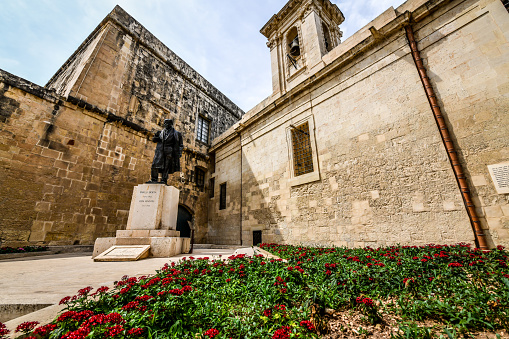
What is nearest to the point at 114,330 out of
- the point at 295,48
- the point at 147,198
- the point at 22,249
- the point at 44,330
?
the point at 44,330

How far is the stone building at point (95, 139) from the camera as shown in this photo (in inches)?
275

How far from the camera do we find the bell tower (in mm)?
9422

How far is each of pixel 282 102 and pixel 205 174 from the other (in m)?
7.28

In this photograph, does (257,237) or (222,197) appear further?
(222,197)

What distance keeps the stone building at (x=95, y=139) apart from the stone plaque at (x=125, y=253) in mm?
4393

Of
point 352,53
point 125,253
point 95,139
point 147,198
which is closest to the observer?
point 125,253

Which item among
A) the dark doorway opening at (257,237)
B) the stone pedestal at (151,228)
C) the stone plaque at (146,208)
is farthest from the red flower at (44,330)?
the dark doorway opening at (257,237)

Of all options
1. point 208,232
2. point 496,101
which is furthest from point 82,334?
point 208,232

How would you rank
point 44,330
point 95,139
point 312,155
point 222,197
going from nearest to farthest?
point 44,330 < point 312,155 < point 95,139 < point 222,197

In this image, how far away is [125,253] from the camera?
187 inches

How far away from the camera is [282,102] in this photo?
9383mm

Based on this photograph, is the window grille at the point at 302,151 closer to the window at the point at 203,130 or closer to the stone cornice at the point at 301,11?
the stone cornice at the point at 301,11

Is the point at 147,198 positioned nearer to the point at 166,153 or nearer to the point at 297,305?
the point at 166,153

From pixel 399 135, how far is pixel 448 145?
1.09 meters
